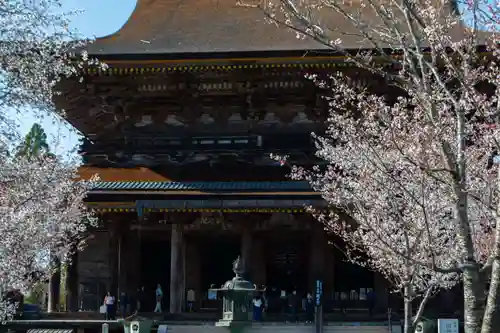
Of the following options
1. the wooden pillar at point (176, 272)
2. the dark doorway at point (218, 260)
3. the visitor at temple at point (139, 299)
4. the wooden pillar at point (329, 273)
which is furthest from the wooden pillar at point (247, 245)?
the visitor at temple at point (139, 299)

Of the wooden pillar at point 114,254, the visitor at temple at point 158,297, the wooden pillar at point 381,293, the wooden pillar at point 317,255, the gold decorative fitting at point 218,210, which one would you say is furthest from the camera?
the wooden pillar at point 114,254

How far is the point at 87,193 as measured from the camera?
75.8 ft

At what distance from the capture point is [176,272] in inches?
921

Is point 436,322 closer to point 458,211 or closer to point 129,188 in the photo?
point 129,188

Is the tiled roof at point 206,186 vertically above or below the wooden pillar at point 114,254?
above

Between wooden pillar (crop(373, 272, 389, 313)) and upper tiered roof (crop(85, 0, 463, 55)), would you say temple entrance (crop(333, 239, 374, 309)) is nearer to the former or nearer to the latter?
wooden pillar (crop(373, 272, 389, 313))

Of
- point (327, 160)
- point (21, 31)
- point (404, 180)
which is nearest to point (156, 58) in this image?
point (327, 160)

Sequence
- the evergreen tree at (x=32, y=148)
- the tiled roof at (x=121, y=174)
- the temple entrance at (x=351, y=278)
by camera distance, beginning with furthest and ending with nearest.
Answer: the temple entrance at (x=351, y=278) → the tiled roof at (x=121, y=174) → the evergreen tree at (x=32, y=148)

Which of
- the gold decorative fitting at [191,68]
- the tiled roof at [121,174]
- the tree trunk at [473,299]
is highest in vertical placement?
the gold decorative fitting at [191,68]

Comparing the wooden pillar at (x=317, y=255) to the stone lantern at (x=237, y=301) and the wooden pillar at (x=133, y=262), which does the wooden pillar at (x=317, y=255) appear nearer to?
the stone lantern at (x=237, y=301)

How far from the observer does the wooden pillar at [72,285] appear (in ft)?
84.6

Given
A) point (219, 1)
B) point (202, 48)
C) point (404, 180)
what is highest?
point (219, 1)

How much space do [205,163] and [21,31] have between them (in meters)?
15.0

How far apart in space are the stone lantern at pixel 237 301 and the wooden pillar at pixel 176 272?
280cm
